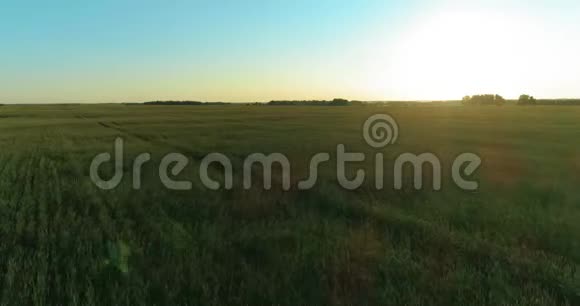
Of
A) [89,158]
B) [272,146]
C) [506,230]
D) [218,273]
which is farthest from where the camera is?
[272,146]

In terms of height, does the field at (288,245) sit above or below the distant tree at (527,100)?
below

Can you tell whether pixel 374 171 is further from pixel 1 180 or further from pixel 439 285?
pixel 1 180

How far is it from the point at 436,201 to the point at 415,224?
232 centimetres

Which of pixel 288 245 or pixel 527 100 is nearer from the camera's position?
pixel 288 245

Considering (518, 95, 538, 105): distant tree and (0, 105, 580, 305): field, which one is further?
(518, 95, 538, 105): distant tree

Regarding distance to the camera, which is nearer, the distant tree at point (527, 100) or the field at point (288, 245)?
the field at point (288, 245)

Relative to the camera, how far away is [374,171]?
13.5 meters

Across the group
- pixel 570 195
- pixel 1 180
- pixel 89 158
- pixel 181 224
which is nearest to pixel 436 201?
pixel 570 195

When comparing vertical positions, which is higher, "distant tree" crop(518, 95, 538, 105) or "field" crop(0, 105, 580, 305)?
"distant tree" crop(518, 95, 538, 105)

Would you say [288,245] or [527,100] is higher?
[527,100]

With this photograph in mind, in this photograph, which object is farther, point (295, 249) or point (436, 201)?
point (436, 201)

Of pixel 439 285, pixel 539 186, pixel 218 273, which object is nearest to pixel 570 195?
pixel 539 186

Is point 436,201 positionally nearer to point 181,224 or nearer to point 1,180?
point 181,224

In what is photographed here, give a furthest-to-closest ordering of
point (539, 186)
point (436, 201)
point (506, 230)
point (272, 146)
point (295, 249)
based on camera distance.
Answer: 1. point (272, 146)
2. point (539, 186)
3. point (436, 201)
4. point (506, 230)
5. point (295, 249)
